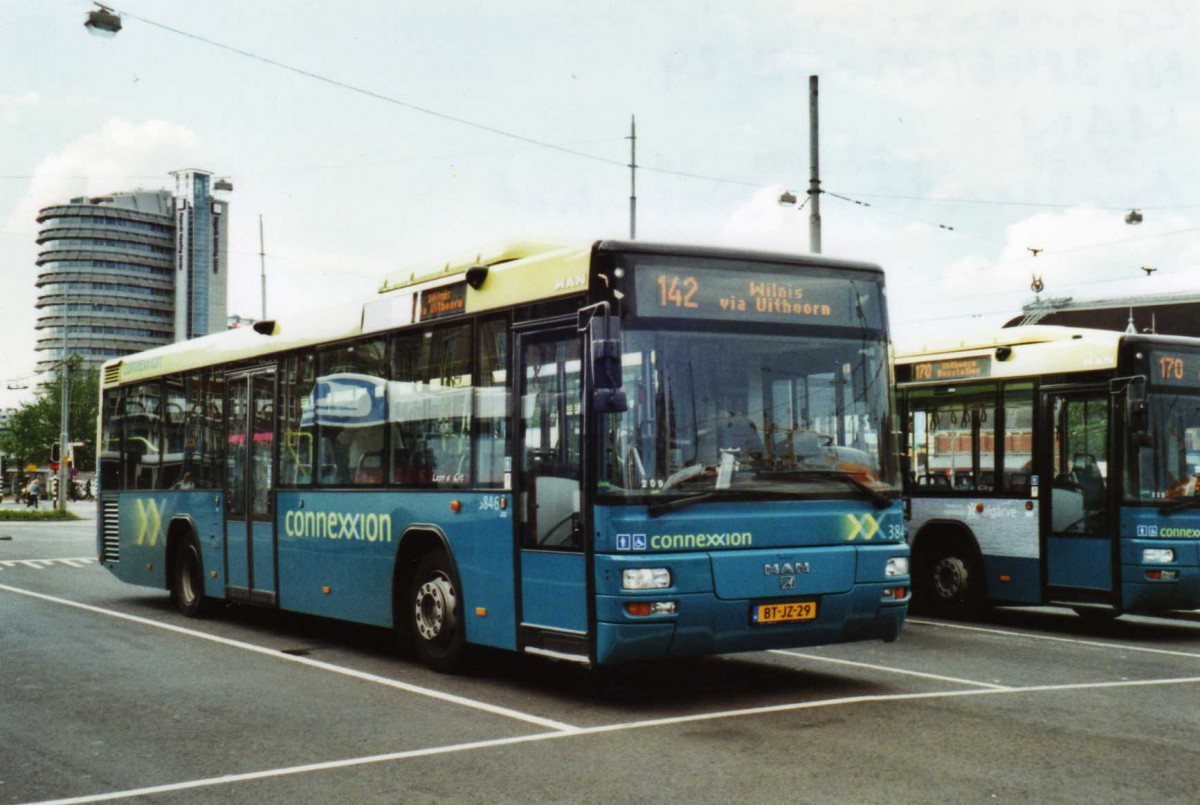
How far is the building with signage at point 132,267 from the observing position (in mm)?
154000

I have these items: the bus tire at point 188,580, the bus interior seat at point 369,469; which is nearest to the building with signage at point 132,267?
the bus tire at point 188,580

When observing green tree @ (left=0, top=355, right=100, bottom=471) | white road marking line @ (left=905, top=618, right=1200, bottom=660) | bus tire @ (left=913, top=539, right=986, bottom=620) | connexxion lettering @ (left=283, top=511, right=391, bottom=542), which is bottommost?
white road marking line @ (left=905, top=618, right=1200, bottom=660)

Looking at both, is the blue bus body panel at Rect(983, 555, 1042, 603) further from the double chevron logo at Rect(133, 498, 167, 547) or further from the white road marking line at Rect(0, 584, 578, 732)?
the double chevron logo at Rect(133, 498, 167, 547)

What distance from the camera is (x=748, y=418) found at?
876 centimetres

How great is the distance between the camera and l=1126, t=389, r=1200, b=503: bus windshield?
12.9 m

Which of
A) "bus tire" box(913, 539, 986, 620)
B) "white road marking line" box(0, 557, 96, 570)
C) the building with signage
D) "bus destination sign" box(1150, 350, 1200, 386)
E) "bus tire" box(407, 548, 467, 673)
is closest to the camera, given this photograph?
"bus tire" box(407, 548, 467, 673)

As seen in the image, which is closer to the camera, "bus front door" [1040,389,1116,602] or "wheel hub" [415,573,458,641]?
"wheel hub" [415,573,458,641]

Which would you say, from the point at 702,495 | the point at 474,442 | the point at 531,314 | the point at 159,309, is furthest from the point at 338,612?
the point at 159,309

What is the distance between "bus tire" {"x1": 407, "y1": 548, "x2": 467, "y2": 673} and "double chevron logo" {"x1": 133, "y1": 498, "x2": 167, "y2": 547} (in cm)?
604

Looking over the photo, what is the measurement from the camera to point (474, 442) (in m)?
9.96

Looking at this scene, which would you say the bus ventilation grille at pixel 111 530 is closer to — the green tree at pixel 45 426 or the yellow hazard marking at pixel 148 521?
the yellow hazard marking at pixel 148 521

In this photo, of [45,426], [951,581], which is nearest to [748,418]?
[951,581]

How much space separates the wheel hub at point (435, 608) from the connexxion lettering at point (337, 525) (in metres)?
0.65

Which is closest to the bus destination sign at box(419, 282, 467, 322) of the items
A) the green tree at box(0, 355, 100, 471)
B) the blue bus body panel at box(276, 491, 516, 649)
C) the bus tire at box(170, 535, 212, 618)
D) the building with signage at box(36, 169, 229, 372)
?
the blue bus body panel at box(276, 491, 516, 649)
